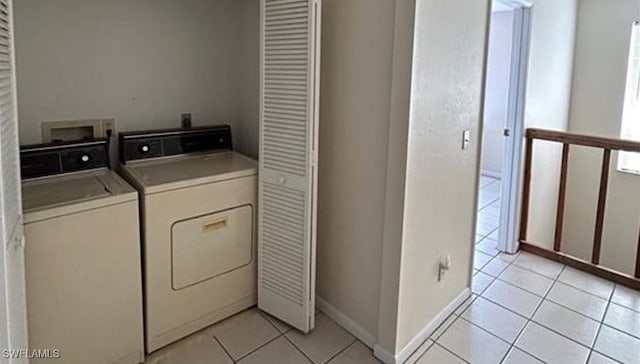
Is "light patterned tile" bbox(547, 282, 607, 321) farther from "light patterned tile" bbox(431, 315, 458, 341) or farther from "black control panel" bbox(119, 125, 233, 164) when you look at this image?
"black control panel" bbox(119, 125, 233, 164)

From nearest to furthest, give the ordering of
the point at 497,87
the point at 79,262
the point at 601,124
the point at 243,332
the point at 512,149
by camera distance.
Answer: the point at 79,262 < the point at 243,332 < the point at 512,149 < the point at 601,124 < the point at 497,87

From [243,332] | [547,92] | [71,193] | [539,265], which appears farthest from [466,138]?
[71,193]

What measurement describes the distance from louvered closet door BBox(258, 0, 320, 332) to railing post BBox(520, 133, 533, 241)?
2.08 meters

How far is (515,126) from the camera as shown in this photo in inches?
128

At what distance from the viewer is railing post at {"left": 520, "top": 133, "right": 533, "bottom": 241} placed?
3322 millimetres

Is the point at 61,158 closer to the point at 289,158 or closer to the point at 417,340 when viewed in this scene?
the point at 289,158

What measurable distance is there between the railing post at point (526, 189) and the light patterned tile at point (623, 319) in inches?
35.4

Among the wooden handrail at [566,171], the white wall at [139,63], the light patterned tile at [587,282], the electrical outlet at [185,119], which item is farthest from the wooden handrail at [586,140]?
the electrical outlet at [185,119]

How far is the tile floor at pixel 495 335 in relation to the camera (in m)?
2.15

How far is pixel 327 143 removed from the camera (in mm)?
2350

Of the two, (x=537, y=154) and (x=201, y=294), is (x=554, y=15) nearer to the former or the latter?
A: (x=537, y=154)

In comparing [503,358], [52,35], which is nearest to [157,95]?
[52,35]

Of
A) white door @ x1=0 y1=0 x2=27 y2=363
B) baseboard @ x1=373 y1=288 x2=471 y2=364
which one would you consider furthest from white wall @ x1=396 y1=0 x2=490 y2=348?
white door @ x1=0 y1=0 x2=27 y2=363

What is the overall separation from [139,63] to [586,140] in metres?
3.14
